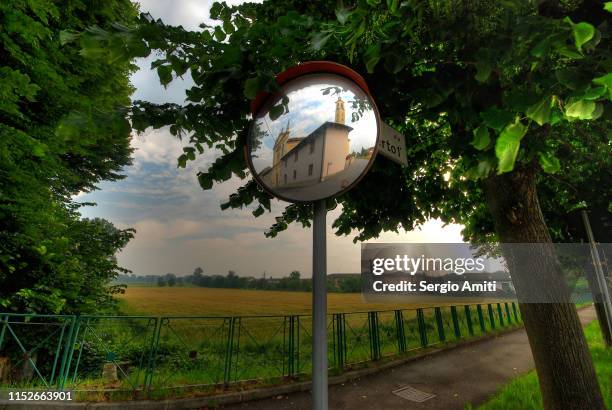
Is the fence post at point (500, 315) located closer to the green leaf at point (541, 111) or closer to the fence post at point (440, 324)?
the fence post at point (440, 324)

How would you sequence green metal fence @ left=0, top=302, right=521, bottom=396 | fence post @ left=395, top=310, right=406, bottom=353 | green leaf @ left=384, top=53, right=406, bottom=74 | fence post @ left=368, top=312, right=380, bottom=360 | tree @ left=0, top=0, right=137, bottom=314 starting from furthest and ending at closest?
fence post @ left=395, top=310, right=406, bottom=353, fence post @ left=368, top=312, right=380, bottom=360, green metal fence @ left=0, top=302, right=521, bottom=396, tree @ left=0, top=0, right=137, bottom=314, green leaf @ left=384, top=53, right=406, bottom=74

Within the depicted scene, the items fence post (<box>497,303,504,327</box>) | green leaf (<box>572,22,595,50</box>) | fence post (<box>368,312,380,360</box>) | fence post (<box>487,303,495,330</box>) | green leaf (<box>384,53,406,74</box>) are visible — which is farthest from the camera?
fence post (<box>497,303,504,327</box>)

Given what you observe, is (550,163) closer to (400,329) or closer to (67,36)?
(67,36)

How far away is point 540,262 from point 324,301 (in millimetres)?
3474

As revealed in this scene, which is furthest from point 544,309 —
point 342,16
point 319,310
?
point 342,16

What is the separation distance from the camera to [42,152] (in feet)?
15.8

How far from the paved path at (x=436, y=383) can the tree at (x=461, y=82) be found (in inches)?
129

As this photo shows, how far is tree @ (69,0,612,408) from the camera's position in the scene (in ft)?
4.63

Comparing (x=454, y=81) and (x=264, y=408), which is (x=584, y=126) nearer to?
(x=454, y=81)

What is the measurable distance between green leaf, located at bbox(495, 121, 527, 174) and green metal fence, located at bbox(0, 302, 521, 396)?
21.3 ft

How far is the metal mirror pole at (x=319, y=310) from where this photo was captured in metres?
1.20

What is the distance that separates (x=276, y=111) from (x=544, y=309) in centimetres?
376

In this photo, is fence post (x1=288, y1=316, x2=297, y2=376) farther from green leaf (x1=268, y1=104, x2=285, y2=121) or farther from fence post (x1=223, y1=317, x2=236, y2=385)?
green leaf (x1=268, y1=104, x2=285, y2=121)

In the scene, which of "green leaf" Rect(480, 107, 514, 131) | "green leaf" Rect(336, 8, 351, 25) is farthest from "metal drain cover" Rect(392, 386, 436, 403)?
"green leaf" Rect(336, 8, 351, 25)
